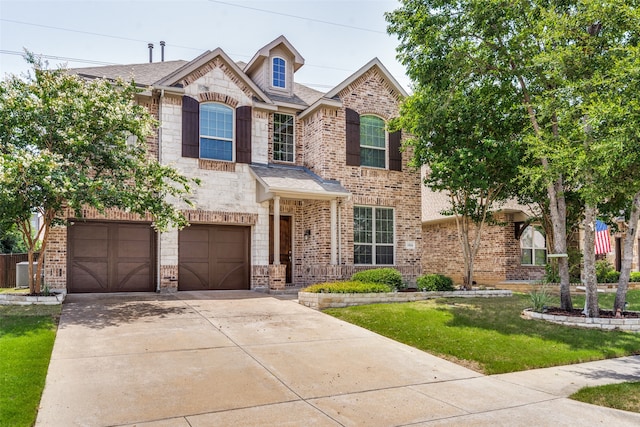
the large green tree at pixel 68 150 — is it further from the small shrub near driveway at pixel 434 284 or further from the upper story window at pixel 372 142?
the upper story window at pixel 372 142

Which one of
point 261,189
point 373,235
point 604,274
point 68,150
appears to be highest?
point 68,150

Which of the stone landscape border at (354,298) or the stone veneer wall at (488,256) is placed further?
the stone veneer wall at (488,256)

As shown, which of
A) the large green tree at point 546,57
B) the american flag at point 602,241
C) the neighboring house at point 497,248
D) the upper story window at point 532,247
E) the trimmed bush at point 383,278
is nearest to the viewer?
the large green tree at point 546,57

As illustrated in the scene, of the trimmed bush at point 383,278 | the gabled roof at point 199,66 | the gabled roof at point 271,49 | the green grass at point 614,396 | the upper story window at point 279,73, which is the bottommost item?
the green grass at point 614,396

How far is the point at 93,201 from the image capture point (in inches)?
423

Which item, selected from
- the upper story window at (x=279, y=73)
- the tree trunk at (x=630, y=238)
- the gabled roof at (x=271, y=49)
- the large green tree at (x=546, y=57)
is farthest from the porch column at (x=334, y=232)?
the tree trunk at (x=630, y=238)

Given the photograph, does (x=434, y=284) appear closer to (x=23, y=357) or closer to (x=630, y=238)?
(x=630, y=238)

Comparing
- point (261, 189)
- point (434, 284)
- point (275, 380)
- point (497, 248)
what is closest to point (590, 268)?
point (434, 284)

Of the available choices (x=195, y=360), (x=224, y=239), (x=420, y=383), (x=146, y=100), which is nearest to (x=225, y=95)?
(x=146, y=100)

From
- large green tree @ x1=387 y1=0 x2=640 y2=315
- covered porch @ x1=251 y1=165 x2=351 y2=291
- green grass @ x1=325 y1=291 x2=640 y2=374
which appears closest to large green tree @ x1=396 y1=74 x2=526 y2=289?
large green tree @ x1=387 y1=0 x2=640 y2=315

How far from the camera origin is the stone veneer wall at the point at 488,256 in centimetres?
2147

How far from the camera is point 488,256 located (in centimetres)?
2223

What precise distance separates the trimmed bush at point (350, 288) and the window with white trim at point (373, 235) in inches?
143

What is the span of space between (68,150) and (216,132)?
5295 mm
